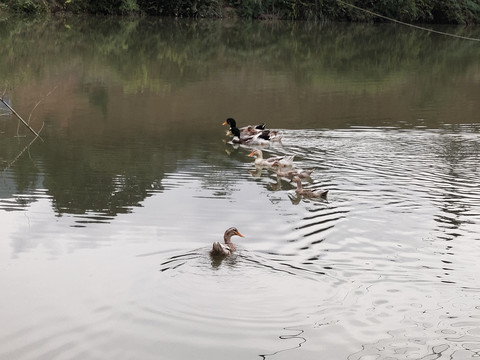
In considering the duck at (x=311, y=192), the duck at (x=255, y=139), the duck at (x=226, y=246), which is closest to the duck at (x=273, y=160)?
the duck at (x=255, y=139)

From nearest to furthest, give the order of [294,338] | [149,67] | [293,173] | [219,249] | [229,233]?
1. [294,338]
2. [219,249]
3. [229,233]
4. [293,173]
5. [149,67]

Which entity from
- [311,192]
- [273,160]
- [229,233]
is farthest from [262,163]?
[229,233]

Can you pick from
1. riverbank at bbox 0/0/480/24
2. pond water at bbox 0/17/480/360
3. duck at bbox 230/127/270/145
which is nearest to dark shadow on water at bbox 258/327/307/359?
pond water at bbox 0/17/480/360

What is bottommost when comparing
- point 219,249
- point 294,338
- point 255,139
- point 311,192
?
point 294,338

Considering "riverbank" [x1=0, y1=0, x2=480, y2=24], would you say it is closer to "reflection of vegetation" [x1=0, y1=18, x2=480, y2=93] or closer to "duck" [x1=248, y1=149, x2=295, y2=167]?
"reflection of vegetation" [x1=0, y1=18, x2=480, y2=93]

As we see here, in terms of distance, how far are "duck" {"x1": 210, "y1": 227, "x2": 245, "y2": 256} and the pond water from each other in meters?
0.11

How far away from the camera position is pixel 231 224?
1056cm

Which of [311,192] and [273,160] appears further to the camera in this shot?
[273,160]

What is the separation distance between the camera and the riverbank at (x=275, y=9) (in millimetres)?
49375

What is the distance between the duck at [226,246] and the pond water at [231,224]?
0.11 metres

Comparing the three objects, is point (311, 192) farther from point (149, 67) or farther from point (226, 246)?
point (149, 67)

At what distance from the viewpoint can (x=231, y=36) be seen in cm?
4256

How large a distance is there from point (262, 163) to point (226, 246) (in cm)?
535

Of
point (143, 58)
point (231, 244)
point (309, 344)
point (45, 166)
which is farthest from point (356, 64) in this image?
point (309, 344)
